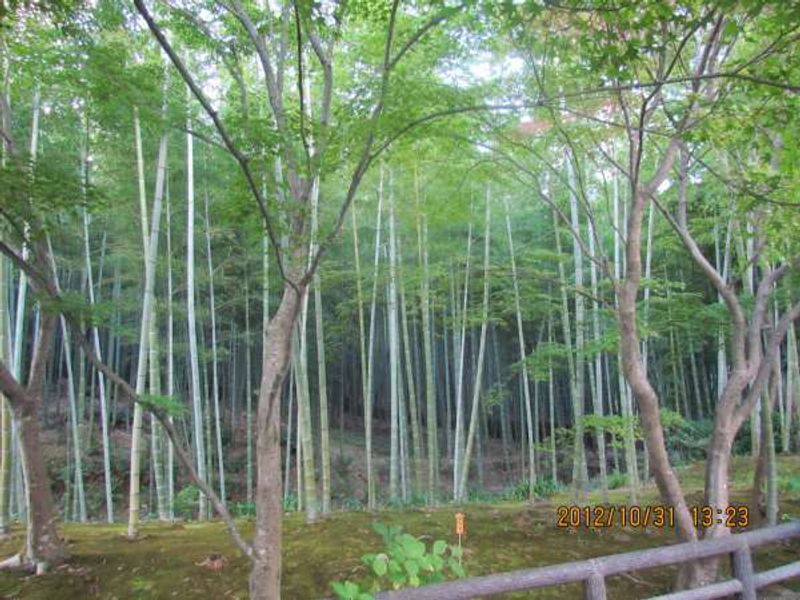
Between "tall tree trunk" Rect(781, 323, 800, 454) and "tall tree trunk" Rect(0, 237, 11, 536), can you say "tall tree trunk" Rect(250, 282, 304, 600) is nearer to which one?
"tall tree trunk" Rect(0, 237, 11, 536)

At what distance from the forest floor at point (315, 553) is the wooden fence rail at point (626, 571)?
2.77 ft

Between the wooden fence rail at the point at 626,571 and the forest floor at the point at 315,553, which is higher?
the wooden fence rail at the point at 626,571

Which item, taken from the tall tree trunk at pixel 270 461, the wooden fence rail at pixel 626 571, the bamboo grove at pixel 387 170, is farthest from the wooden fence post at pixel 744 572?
the tall tree trunk at pixel 270 461

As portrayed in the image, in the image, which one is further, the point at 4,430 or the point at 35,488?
the point at 4,430

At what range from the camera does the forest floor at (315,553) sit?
11.2 feet

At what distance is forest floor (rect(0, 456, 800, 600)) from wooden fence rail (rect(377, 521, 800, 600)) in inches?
33.2

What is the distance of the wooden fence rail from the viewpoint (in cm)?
224

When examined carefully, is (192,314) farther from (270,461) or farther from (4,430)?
(270,461)

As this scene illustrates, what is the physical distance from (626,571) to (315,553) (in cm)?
228

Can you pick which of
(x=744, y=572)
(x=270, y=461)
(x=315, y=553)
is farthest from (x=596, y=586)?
(x=315, y=553)

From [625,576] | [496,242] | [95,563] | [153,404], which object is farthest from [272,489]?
[496,242]

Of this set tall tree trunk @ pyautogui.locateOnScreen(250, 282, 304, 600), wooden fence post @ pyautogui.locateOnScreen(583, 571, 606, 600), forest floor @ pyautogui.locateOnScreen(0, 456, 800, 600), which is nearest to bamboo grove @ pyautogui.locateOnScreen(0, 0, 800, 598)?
tall tree trunk @ pyautogui.locateOnScreen(250, 282, 304, 600)

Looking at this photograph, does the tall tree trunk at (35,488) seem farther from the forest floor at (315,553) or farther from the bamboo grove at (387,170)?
the forest floor at (315,553)

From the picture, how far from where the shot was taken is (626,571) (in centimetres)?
272
